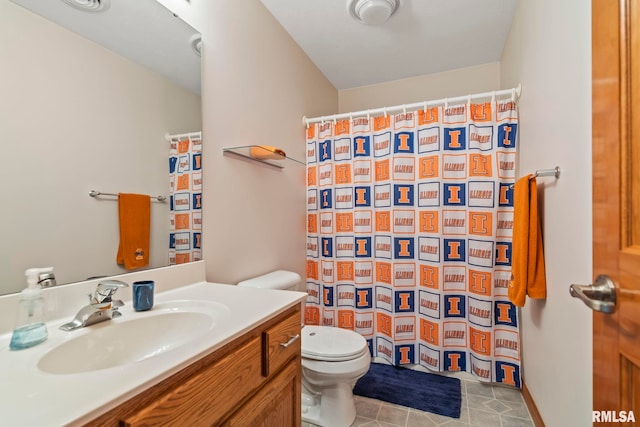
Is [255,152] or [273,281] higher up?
[255,152]

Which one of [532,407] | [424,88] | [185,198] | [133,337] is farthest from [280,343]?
[424,88]

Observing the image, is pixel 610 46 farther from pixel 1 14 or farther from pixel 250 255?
pixel 250 255

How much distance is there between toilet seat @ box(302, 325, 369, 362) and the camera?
1.40m

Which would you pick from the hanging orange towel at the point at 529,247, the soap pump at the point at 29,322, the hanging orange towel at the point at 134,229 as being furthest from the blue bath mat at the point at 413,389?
the soap pump at the point at 29,322

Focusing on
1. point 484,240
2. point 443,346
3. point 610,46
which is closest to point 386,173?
point 484,240

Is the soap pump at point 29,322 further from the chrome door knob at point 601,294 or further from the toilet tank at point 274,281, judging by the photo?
the chrome door knob at point 601,294

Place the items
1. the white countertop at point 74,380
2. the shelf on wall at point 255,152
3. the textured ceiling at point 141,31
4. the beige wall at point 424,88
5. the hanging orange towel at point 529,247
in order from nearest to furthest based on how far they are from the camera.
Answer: the white countertop at point 74,380
the textured ceiling at point 141,31
the hanging orange towel at point 529,247
the shelf on wall at point 255,152
the beige wall at point 424,88

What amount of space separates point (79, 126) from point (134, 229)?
379 millimetres

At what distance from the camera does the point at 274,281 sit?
1592 mm

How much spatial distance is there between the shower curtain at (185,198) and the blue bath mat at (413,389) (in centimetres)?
138

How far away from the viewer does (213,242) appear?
54.2 inches

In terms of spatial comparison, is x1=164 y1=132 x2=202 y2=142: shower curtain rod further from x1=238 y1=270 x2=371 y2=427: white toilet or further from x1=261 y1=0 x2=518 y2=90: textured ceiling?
x1=261 y1=0 x2=518 y2=90: textured ceiling

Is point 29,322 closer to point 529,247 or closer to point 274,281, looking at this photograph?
point 274,281

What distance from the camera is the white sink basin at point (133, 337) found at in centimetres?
68
